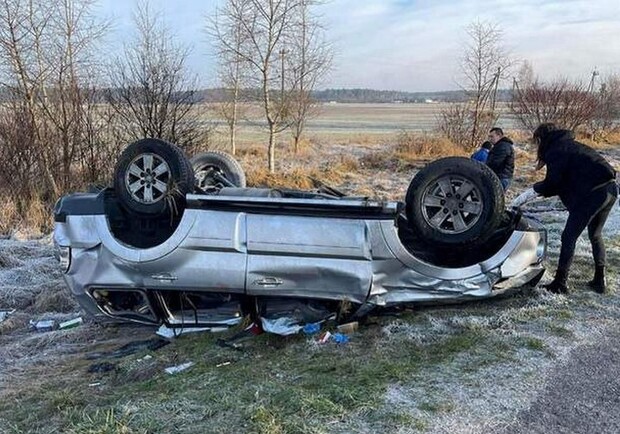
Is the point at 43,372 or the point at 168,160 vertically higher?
the point at 168,160

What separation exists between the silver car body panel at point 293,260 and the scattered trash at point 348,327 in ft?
0.92

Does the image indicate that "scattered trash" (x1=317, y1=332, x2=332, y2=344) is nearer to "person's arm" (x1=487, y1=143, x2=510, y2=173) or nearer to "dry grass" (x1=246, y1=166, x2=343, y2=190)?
"person's arm" (x1=487, y1=143, x2=510, y2=173)

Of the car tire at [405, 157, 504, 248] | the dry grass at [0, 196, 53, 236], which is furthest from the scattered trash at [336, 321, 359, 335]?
the dry grass at [0, 196, 53, 236]

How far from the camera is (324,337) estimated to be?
14.7ft

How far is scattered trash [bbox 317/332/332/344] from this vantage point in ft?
14.5

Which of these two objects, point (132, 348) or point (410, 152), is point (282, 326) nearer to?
point (132, 348)

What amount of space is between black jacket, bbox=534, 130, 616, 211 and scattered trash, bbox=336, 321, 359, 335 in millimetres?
2257

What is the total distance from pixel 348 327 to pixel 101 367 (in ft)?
6.17

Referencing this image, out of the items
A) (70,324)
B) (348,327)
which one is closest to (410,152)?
(70,324)

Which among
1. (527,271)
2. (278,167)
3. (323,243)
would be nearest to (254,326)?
(323,243)

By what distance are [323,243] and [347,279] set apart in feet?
1.04

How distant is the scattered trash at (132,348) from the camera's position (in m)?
4.66

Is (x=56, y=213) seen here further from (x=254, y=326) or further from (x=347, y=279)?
(x=347, y=279)

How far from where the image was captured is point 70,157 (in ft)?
38.4
